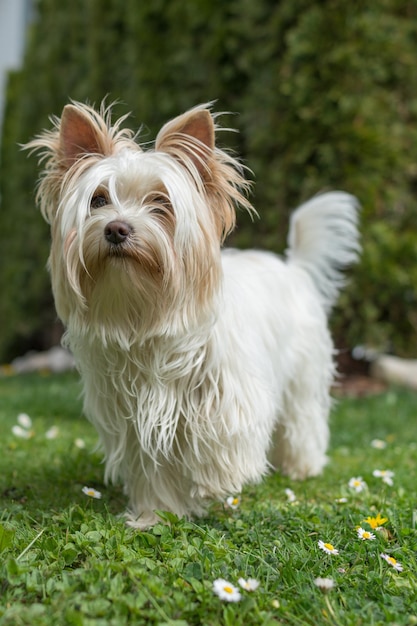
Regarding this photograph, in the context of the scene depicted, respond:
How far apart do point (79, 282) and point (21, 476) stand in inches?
58.5

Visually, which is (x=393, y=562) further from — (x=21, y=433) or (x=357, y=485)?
(x=21, y=433)

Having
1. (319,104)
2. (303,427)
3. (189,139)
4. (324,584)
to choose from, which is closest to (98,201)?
(189,139)

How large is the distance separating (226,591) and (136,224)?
53.7 inches

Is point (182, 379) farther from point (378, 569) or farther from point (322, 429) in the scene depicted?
point (322, 429)

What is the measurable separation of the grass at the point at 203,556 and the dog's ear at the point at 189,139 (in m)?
1.48

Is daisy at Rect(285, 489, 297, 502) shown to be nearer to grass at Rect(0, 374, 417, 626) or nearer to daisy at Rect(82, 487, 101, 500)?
grass at Rect(0, 374, 417, 626)

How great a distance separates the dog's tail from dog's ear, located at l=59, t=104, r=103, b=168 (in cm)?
173

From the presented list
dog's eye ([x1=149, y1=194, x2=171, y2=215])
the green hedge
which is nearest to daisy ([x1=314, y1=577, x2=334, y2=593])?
dog's eye ([x1=149, y1=194, x2=171, y2=215])

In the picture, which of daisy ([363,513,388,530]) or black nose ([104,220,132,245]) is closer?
black nose ([104,220,132,245])

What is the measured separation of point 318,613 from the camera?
2389 mm

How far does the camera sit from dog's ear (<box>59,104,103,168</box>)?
312cm

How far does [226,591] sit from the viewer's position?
243 centimetres

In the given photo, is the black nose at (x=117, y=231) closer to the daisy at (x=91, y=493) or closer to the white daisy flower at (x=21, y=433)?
the daisy at (x=91, y=493)

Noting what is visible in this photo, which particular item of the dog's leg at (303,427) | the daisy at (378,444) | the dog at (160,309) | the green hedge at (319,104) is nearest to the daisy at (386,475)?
the dog's leg at (303,427)
